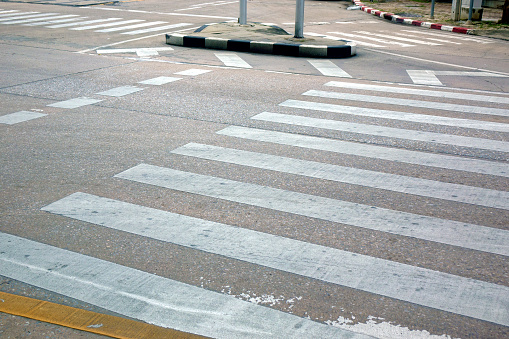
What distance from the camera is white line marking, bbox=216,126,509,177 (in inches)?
223

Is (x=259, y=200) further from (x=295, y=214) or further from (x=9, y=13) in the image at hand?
(x=9, y=13)

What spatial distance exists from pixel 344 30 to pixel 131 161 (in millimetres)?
13193

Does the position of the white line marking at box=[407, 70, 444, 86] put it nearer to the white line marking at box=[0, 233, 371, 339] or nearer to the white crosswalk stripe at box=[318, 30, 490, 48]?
the white crosswalk stripe at box=[318, 30, 490, 48]

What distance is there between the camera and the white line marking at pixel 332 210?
4.16 m

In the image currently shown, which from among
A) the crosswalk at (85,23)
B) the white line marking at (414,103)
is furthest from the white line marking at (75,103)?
the crosswalk at (85,23)

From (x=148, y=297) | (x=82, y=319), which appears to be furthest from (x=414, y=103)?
(x=82, y=319)

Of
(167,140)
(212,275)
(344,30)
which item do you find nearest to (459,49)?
Result: (344,30)

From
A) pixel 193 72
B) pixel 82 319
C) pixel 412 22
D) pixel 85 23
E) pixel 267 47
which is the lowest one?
pixel 82 319

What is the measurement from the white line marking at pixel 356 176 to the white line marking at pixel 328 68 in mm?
4880

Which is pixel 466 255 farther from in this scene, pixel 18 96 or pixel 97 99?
pixel 18 96

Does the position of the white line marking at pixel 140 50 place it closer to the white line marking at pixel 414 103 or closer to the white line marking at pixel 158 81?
the white line marking at pixel 158 81

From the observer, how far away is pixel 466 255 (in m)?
3.89

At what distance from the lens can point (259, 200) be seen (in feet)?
15.6

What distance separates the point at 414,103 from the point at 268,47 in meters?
5.22
